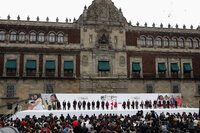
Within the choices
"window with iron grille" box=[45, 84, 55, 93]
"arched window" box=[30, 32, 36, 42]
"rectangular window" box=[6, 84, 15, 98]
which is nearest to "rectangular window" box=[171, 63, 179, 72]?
"window with iron grille" box=[45, 84, 55, 93]

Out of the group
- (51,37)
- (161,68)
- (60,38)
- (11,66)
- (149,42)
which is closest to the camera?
(11,66)

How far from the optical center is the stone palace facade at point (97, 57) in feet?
110

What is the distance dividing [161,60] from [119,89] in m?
9.54

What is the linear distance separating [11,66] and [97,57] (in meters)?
13.6

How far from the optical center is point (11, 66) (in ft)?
108

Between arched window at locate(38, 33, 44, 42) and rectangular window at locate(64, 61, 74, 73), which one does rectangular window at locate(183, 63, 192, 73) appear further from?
arched window at locate(38, 33, 44, 42)

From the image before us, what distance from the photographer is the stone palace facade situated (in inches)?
1316

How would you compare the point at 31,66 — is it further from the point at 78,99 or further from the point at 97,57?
the point at 97,57

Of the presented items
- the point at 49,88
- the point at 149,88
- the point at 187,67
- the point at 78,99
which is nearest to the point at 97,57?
the point at 49,88

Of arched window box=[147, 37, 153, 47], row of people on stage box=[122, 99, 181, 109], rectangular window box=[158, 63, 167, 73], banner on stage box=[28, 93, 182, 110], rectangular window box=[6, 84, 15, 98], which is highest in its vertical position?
arched window box=[147, 37, 153, 47]

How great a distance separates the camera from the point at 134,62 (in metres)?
36.8

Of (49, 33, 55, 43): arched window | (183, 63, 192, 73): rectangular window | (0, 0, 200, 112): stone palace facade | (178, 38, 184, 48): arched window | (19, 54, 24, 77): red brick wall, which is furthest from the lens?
(178, 38, 184, 48): arched window

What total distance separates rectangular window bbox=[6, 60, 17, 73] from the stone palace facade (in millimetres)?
43

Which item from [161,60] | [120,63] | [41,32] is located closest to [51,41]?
[41,32]
